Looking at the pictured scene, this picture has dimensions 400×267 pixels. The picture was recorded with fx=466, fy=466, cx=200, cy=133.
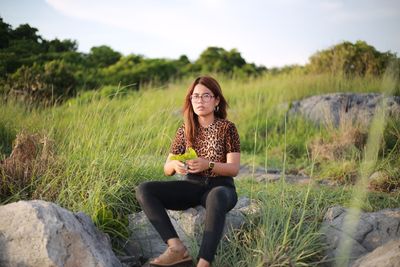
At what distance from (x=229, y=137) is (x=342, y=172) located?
11.6ft

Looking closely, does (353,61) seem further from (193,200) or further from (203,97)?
(193,200)

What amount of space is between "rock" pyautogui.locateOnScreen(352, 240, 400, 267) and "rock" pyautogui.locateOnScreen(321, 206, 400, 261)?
285 millimetres

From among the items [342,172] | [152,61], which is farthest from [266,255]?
[152,61]

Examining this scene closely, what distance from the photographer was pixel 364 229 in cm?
341

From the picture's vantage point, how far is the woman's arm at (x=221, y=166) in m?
3.21

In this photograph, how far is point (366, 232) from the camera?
3.39m

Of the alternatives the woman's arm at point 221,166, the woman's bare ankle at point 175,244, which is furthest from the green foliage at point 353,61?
the woman's bare ankle at point 175,244

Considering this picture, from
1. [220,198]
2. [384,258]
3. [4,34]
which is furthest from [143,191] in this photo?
[4,34]

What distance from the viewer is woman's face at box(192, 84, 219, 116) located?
3545mm

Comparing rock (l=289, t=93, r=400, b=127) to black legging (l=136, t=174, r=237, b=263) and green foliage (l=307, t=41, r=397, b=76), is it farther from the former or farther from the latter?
black legging (l=136, t=174, r=237, b=263)

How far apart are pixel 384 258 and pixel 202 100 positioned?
167 centimetres

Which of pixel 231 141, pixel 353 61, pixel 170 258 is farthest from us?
pixel 353 61

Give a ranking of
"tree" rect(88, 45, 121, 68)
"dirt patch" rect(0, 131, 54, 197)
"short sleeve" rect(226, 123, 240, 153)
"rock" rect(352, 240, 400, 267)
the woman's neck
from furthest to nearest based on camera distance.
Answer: "tree" rect(88, 45, 121, 68) < "dirt patch" rect(0, 131, 54, 197) < the woman's neck < "short sleeve" rect(226, 123, 240, 153) < "rock" rect(352, 240, 400, 267)

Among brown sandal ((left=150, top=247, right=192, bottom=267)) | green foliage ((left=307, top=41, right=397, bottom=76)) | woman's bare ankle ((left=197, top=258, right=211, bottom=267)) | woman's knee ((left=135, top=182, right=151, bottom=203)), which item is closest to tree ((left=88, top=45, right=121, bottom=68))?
green foliage ((left=307, top=41, right=397, bottom=76))
